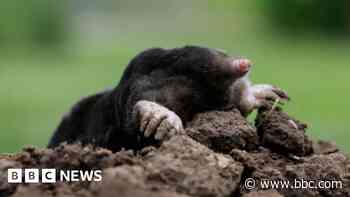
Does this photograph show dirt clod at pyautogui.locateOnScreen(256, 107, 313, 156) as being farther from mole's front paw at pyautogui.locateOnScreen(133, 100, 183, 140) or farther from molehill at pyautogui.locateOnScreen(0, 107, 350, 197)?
mole's front paw at pyautogui.locateOnScreen(133, 100, 183, 140)

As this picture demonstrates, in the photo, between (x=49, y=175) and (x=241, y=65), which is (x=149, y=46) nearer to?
(x=241, y=65)

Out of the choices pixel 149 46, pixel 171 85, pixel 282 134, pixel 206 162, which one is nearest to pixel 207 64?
pixel 171 85

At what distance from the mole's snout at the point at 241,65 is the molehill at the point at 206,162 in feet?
0.40

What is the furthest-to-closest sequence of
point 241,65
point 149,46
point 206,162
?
point 149,46 < point 241,65 < point 206,162

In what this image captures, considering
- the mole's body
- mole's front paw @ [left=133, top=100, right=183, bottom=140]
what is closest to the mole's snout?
the mole's body

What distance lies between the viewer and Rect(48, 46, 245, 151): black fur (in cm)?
290

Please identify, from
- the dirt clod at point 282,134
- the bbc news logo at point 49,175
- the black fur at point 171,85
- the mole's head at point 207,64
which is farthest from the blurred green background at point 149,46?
the bbc news logo at point 49,175

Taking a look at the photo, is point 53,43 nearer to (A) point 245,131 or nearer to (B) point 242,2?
(B) point 242,2

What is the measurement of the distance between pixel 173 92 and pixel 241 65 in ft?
0.71

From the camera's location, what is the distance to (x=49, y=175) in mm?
2402

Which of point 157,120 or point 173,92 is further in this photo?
point 173,92

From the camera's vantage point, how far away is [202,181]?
89.2 inches

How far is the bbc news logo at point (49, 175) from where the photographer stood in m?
2.36

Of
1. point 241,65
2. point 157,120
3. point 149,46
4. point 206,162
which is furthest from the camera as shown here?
point 149,46
